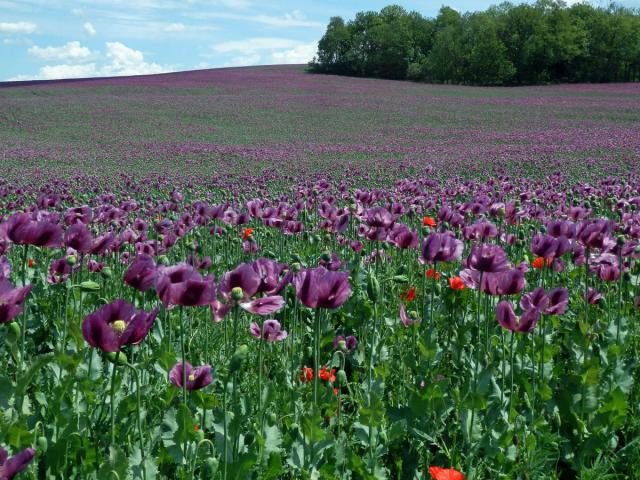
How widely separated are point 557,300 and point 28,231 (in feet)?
6.99

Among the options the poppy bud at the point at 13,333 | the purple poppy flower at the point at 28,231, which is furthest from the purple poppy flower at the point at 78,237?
the poppy bud at the point at 13,333

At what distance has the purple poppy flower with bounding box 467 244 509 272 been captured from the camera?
2568 millimetres

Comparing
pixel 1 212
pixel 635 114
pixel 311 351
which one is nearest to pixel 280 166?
pixel 1 212

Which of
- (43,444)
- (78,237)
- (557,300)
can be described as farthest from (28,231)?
(557,300)

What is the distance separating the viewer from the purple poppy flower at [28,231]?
8.41 ft

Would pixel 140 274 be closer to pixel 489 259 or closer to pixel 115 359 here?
pixel 115 359

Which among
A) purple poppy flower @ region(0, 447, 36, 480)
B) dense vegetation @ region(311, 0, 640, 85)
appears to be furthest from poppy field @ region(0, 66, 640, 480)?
dense vegetation @ region(311, 0, 640, 85)

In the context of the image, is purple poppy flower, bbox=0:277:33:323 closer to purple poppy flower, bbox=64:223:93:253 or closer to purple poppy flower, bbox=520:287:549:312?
purple poppy flower, bbox=64:223:93:253

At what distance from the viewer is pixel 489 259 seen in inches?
101

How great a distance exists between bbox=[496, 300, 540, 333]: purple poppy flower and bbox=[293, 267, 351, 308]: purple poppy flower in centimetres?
66

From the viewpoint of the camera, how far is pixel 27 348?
357 cm

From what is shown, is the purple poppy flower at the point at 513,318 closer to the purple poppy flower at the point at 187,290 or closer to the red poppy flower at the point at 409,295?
the purple poppy flower at the point at 187,290

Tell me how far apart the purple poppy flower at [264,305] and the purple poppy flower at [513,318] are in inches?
33.4

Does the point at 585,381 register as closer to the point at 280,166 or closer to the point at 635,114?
the point at 280,166
